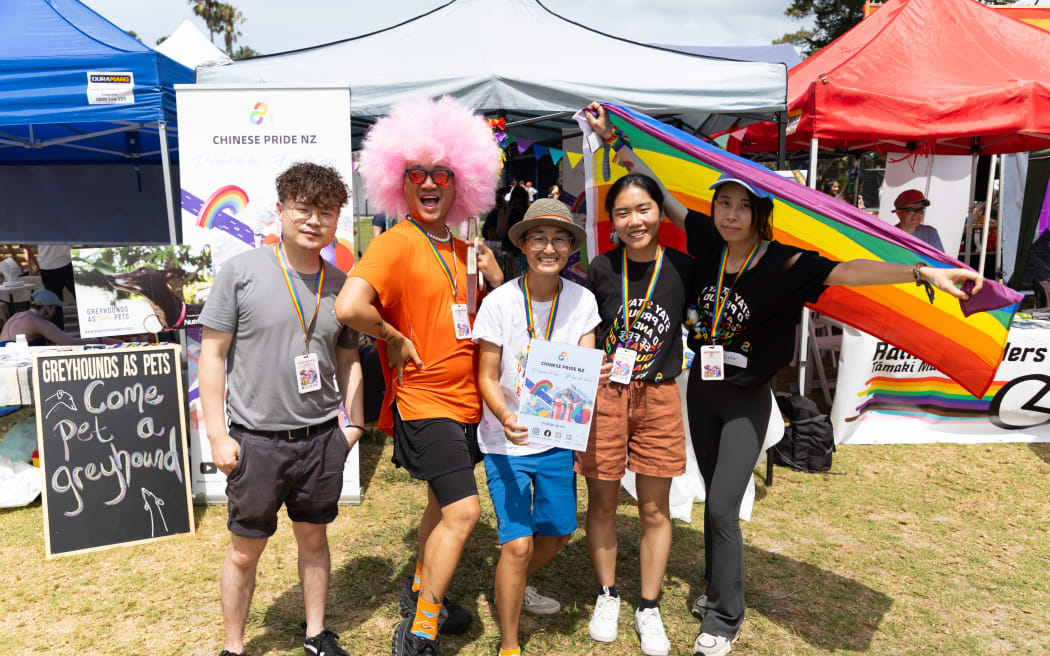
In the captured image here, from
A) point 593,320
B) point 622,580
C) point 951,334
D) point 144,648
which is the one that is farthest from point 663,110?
point 144,648

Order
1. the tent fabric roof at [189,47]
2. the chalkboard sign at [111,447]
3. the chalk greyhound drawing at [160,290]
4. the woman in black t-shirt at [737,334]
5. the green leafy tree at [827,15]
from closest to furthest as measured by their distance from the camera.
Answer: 1. the woman in black t-shirt at [737,334]
2. the chalkboard sign at [111,447]
3. the chalk greyhound drawing at [160,290]
4. the tent fabric roof at [189,47]
5. the green leafy tree at [827,15]

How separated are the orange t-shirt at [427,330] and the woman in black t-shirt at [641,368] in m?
0.54

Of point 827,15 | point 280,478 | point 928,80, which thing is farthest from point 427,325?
point 827,15

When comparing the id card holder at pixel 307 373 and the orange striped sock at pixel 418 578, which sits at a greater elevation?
the id card holder at pixel 307 373

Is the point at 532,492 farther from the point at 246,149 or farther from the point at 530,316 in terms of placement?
the point at 246,149

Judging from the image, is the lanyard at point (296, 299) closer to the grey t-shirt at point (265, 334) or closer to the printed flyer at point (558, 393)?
the grey t-shirt at point (265, 334)

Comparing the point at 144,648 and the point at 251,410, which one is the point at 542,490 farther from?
the point at 144,648

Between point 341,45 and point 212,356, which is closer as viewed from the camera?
point 212,356

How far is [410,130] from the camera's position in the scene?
2.39 meters

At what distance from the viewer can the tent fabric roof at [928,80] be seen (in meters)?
5.05

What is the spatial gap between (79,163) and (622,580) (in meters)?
10.4

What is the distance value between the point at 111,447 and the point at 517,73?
3329 millimetres

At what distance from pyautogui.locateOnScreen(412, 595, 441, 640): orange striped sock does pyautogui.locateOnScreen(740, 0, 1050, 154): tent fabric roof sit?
14.5ft

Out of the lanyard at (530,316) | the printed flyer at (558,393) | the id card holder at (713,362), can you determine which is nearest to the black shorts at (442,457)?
the printed flyer at (558,393)
